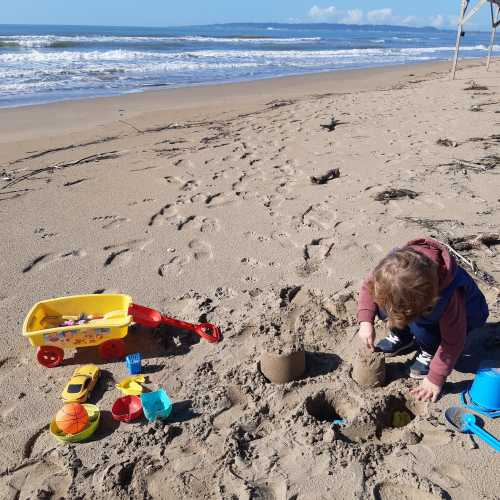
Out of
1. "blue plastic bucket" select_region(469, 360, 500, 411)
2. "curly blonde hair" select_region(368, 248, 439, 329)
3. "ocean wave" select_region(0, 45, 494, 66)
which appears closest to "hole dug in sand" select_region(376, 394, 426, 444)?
"blue plastic bucket" select_region(469, 360, 500, 411)

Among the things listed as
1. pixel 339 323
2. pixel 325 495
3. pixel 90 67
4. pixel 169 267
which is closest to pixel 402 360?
pixel 339 323

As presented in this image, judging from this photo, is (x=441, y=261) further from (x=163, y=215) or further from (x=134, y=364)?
(x=163, y=215)

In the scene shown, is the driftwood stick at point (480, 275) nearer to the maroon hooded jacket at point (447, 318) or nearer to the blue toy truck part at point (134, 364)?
the maroon hooded jacket at point (447, 318)

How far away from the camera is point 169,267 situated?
11.4 ft

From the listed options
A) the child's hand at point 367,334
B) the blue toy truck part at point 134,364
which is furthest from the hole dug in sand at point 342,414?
the blue toy truck part at point 134,364

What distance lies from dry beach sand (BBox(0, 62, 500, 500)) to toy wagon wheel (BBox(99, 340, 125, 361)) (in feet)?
0.29

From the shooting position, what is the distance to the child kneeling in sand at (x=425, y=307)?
1.93m

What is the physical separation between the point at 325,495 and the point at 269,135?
18.5 ft

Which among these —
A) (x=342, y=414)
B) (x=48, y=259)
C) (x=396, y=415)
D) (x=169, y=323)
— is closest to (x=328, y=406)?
(x=342, y=414)

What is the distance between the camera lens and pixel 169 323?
2.77 m

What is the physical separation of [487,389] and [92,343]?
1979 millimetres

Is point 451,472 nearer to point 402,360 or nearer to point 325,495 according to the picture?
point 325,495

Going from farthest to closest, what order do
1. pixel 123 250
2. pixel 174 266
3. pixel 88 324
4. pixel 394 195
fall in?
pixel 394 195 → pixel 123 250 → pixel 174 266 → pixel 88 324

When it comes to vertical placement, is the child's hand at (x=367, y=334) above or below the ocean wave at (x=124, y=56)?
below
